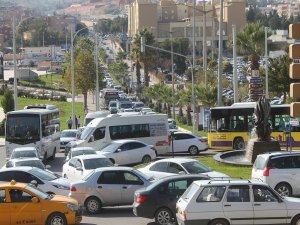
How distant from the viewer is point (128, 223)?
21.2 m

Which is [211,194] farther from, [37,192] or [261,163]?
[261,163]

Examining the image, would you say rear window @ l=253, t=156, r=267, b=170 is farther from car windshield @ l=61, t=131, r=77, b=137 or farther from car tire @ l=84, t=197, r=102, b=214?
car windshield @ l=61, t=131, r=77, b=137

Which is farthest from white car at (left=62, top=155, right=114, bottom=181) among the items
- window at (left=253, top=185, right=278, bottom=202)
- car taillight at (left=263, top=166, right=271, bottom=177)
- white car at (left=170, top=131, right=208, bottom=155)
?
white car at (left=170, top=131, right=208, bottom=155)

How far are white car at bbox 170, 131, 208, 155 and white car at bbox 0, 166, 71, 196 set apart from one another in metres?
15.7

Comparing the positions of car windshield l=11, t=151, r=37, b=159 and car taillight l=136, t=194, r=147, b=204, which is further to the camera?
car windshield l=11, t=151, r=37, b=159

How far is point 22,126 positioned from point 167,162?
1469 cm

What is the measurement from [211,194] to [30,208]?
4.53 metres

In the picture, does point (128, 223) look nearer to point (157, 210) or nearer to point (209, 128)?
point (157, 210)

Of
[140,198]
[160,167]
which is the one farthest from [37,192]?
[160,167]

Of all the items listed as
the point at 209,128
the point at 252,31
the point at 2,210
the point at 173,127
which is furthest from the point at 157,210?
the point at 252,31

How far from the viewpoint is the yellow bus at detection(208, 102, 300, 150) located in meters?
→ 39.9

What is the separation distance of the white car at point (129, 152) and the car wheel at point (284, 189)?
1195 centimetres

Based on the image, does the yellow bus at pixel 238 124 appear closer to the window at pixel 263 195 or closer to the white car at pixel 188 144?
the white car at pixel 188 144

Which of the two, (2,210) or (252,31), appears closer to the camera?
(2,210)
